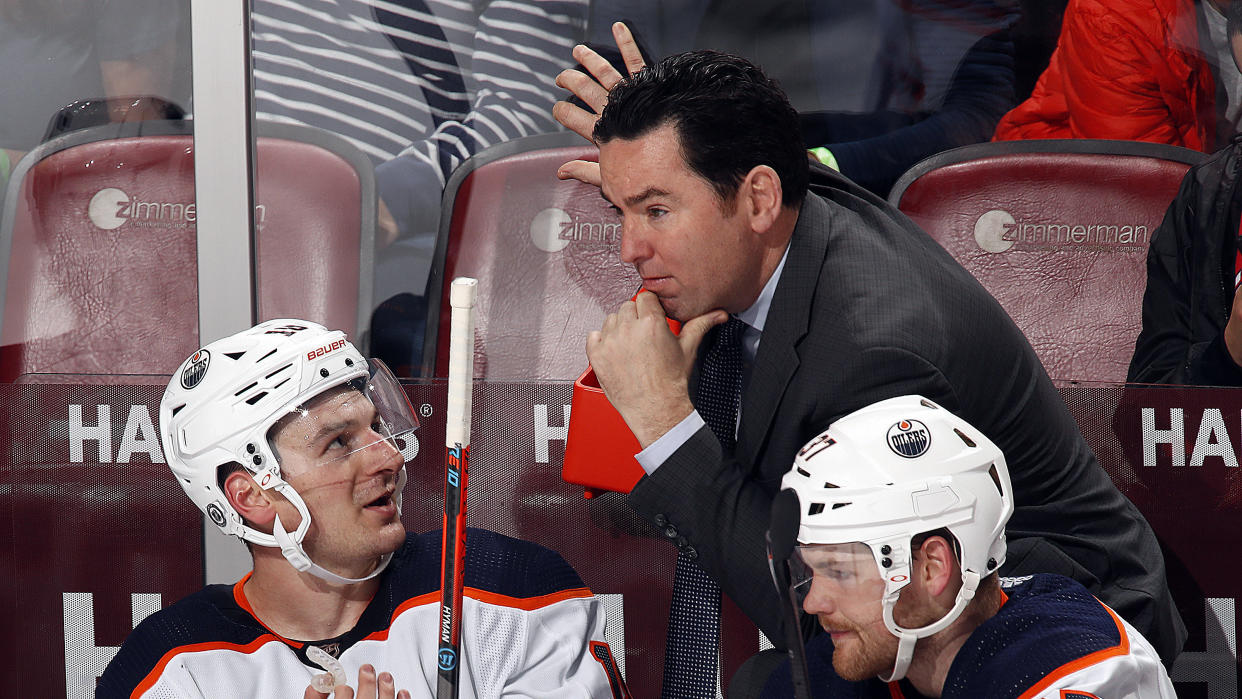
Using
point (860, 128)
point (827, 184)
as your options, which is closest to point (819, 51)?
point (860, 128)

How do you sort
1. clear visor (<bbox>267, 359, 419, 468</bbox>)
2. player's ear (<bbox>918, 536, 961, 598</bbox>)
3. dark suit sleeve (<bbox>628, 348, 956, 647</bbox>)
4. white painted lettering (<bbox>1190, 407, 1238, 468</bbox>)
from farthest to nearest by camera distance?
white painted lettering (<bbox>1190, 407, 1238, 468</bbox>) < clear visor (<bbox>267, 359, 419, 468</bbox>) < dark suit sleeve (<bbox>628, 348, 956, 647</bbox>) < player's ear (<bbox>918, 536, 961, 598</bbox>)

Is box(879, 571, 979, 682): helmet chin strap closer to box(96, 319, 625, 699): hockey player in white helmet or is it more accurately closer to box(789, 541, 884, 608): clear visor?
box(789, 541, 884, 608): clear visor

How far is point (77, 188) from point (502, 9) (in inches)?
40.0


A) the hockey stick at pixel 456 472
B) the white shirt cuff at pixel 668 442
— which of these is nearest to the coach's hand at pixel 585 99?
the white shirt cuff at pixel 668 442

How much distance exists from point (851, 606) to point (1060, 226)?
147cm

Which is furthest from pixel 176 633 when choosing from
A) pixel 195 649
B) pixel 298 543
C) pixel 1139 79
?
pixel 1139 79

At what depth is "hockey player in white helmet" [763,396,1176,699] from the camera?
60.2 inches

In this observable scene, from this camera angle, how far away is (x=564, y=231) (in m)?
2.75

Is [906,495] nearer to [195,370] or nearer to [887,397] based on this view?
[887,397]

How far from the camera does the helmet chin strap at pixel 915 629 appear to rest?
1.55 m

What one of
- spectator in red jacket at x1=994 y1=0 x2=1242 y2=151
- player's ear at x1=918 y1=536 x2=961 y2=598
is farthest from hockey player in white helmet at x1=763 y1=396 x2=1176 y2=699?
spectator in red jacket at x1=994 y1=0 x2=1242 y2=151

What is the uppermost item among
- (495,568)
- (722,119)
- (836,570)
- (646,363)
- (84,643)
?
(722,119)

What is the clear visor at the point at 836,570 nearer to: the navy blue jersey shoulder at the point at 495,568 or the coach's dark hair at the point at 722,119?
the navy blue jersey shoulder at the point at 495,568

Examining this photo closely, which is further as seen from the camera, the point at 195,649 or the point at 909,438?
the point at 195,649
